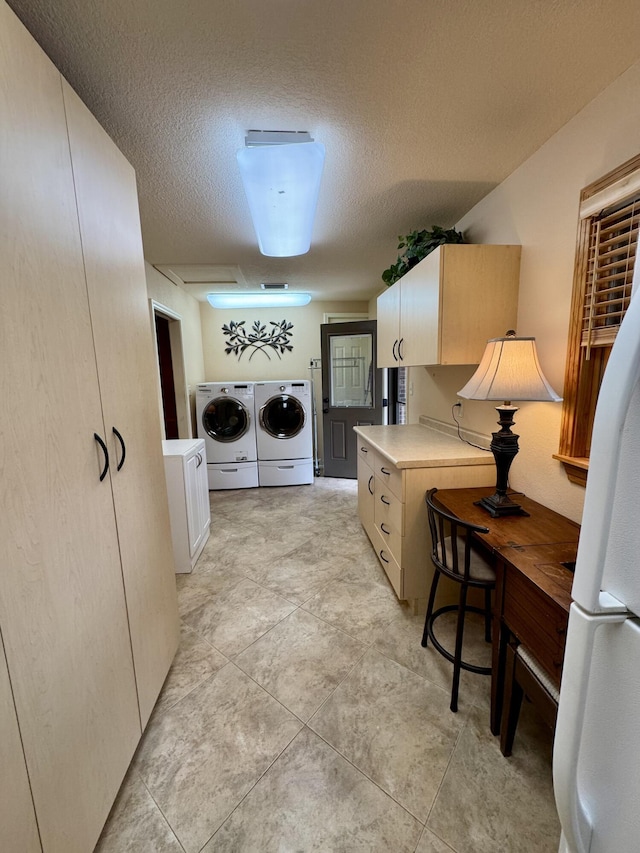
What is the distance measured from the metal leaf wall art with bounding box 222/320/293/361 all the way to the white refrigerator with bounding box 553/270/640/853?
4.39 meters

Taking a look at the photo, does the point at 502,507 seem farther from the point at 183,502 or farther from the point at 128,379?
the point at 183,502

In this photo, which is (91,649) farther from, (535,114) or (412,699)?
(535,114)

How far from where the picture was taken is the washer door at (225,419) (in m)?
3.94

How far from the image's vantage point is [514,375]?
54.7 inches

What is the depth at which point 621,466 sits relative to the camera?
1.41 feet

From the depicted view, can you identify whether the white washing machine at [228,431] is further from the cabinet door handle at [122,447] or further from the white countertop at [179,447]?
the cabinet door handle at [122,447]

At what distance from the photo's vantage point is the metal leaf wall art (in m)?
4.55

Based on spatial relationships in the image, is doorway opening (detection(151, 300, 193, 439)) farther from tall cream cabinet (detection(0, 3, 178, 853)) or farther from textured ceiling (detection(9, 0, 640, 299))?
tall cream cabinet (detection(0, 3, 178, 853))

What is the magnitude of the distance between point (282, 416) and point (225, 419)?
0.68 m

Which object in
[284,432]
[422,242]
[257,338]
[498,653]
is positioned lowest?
[498,653]

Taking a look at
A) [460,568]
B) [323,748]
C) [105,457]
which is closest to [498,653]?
[460,568]

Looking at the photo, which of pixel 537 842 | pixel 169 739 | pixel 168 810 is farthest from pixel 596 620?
pixel 169 739

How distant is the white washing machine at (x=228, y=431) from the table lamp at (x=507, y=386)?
9.61 ft

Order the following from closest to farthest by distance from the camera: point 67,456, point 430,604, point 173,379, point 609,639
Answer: point 609,639
point 67,456
point 430,604
point 173,379
